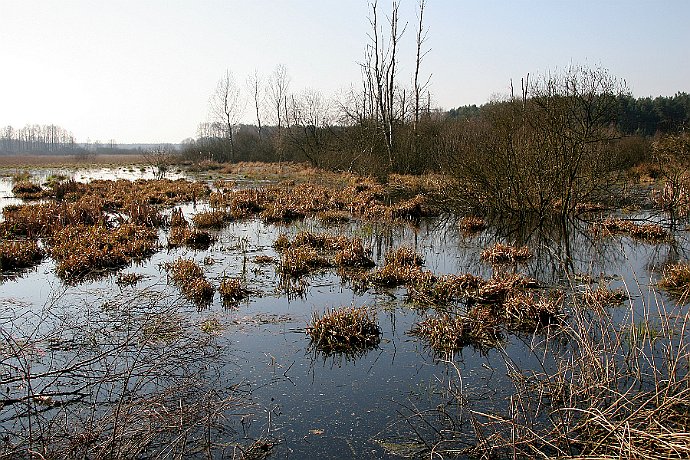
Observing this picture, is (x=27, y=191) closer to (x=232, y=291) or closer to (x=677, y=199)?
(x=232, y=291)

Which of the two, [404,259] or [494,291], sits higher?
[404,259]

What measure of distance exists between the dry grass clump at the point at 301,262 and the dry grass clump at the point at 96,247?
330cm

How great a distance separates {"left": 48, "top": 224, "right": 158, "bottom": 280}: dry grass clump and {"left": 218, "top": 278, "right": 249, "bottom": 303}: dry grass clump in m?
2.59

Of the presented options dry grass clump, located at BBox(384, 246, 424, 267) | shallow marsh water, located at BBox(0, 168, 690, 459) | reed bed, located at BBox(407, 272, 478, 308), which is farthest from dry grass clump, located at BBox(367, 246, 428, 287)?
shallow marsh water, located at BBox(0, 168, 690, 459)

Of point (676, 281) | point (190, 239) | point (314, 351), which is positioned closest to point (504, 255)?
point (676, 281)

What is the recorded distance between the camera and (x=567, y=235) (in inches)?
557

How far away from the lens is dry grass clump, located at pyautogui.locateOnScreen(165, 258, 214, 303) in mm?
8930

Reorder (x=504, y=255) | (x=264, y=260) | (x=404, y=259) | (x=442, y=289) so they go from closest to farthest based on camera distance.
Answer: (x=442, y=289), (x=404, y=259), (x=504, y=255), (x=264, y=260)

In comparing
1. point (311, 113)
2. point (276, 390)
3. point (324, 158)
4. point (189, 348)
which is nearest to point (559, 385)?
point (276, 390)

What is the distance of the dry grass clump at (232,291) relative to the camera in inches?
352

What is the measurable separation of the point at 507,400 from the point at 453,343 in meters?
1.53

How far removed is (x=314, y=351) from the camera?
683 centimetres

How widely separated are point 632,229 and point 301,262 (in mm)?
8760

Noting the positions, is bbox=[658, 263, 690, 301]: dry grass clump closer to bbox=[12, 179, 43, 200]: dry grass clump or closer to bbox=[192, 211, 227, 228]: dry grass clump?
bbox=[192, 211, 227, 228]: dry grass clump
